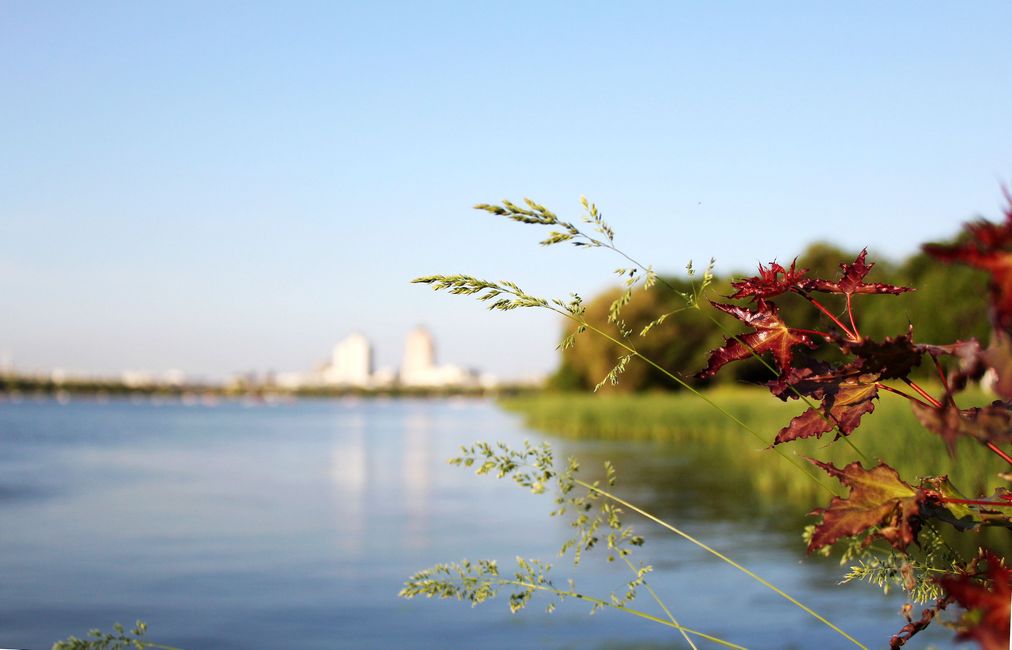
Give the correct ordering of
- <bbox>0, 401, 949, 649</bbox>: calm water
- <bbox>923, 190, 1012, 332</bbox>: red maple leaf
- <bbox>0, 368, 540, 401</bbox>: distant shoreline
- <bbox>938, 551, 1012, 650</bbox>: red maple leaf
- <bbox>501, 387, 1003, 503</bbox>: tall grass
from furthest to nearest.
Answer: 1. <bbox>0, 368, 540, 401</bbox>: distant shoreline
2. <bbox>501, 387, 1003, 503</bbox>: tall grass
3. <bbox>0, 401, 949, 649</bbox>: calm water
4. <bbox>938, 551, 1012, 650</bbox>: red maple leaf
5. <bbox>923, 190, 1012, 332</bbox>: red maple leaf

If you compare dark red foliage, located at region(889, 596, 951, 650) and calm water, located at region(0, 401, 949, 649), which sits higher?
dark red foliage, located at region(889, 596, 951, 650)

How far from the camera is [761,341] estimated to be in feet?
4.15

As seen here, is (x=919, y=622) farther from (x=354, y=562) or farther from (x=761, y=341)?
(x=354, y=562)

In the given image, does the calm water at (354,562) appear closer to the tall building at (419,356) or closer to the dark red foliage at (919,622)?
the dark red foliage at (919,622)

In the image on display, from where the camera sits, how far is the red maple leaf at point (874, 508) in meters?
1.09

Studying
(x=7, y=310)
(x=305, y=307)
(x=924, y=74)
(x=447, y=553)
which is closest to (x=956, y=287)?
(x=447, y=553)

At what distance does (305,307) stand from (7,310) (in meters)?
34.0

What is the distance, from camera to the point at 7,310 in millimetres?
74562

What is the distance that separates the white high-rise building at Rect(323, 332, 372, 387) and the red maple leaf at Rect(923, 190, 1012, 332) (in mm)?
87380

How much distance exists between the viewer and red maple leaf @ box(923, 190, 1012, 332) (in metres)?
0.72

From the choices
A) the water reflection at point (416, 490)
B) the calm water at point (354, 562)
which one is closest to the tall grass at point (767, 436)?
the calm water at point (354, 562)

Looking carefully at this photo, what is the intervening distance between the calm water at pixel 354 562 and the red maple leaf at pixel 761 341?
52cm

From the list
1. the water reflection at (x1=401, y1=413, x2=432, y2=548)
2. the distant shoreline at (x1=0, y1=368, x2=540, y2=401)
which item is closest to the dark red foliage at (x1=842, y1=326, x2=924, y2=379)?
the water reflection at (x1=401, y1=413, x2=432, y2=548)

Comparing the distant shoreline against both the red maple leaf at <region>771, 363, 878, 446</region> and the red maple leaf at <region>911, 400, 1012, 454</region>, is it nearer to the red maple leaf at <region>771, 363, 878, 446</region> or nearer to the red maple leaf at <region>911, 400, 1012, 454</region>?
the red maple leaf at <region>771, 363, 878, 446</region>
